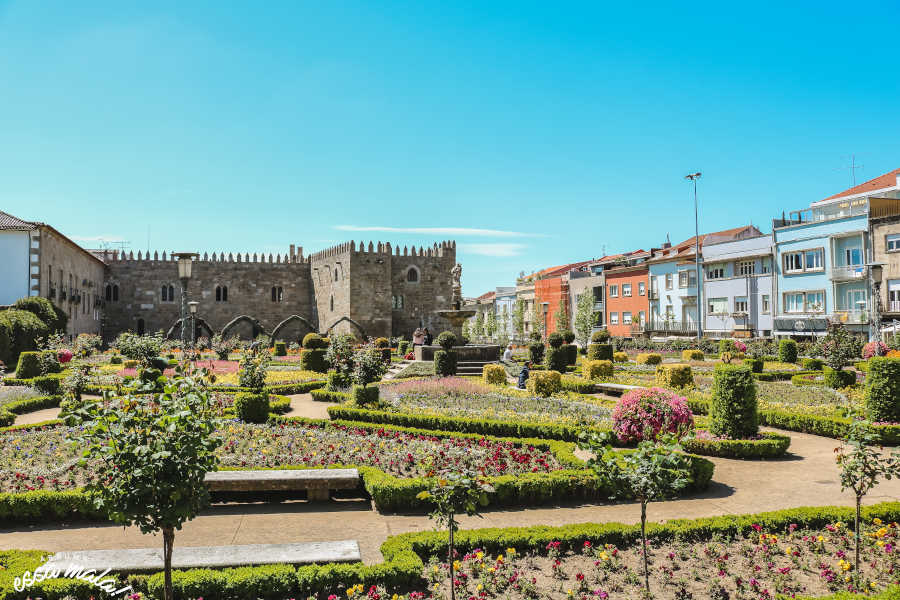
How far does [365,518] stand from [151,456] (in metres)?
4.13

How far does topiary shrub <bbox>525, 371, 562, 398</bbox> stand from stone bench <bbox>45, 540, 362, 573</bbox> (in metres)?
11.7

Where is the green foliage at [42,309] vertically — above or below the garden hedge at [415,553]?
above

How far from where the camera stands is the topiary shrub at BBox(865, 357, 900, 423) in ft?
40.8

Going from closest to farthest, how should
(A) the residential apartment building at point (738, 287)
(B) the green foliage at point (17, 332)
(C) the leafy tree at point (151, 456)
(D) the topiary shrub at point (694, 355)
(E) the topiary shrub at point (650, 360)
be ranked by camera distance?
(C) the leafy tree at point (151, 456) < (B) the green foliage at point (17, 332) < (E) the topiary shrub at point (650, 360) < (D) the topiary shrub at point (694, 355) < (A) the residential apartment building at point (738, 287)

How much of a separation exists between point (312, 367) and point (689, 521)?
772 inches

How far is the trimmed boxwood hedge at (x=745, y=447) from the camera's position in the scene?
10570mm

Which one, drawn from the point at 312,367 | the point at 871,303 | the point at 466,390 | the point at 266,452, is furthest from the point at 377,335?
the point at 266,452

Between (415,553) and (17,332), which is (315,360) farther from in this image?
(415,553)

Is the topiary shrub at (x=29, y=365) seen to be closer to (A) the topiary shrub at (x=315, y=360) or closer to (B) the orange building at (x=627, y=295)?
(A) the topiary shrub at (x=315, y=360)

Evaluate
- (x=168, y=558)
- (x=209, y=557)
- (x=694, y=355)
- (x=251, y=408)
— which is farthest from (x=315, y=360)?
(x=168, y=558)

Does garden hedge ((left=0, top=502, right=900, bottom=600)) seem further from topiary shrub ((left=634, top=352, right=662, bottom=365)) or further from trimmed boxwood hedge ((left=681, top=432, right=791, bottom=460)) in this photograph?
topiary shrub ((left=634, top=352, right=662, bottom=365))

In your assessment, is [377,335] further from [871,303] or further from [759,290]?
[871,303]

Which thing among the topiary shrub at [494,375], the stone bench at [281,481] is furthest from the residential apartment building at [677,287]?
the stone bench at [281,481]

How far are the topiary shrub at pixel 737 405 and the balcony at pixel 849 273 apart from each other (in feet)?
91.9
